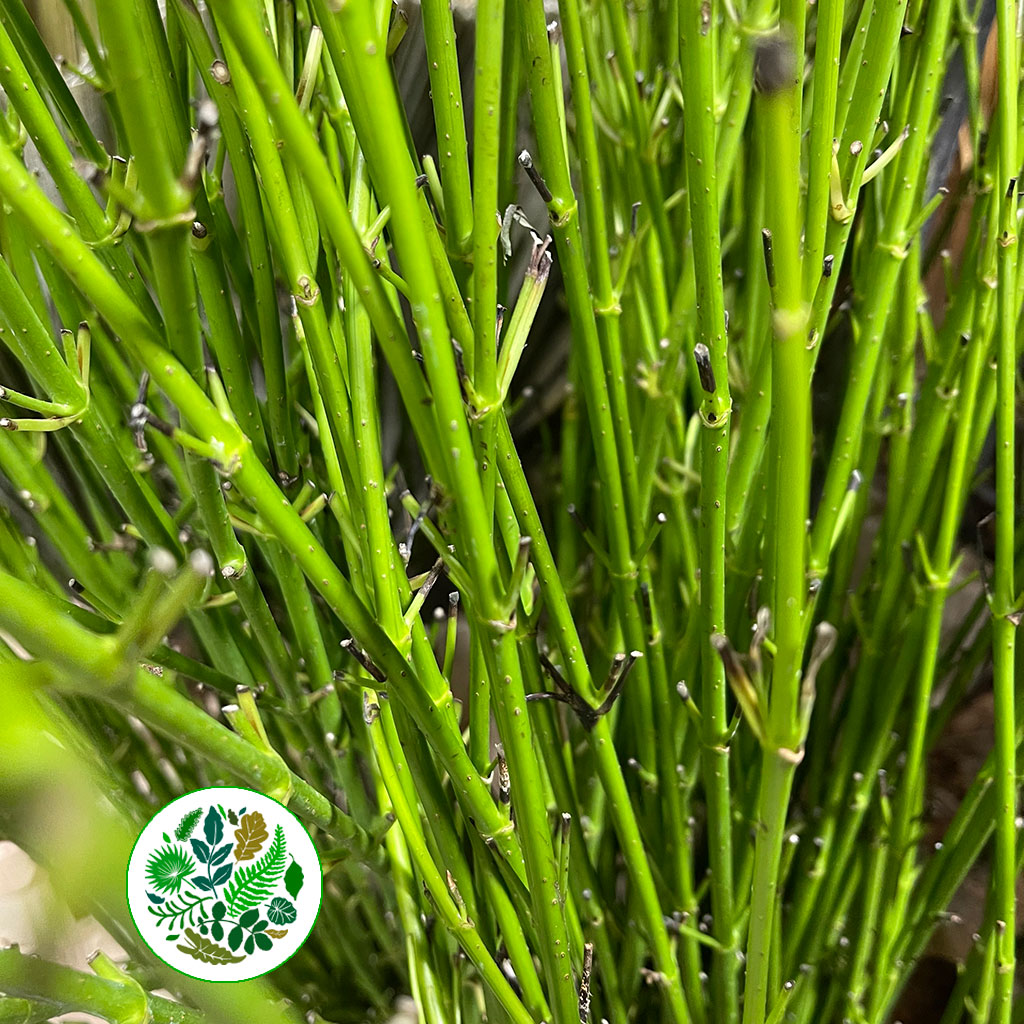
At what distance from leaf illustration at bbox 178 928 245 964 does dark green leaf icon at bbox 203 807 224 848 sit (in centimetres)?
3

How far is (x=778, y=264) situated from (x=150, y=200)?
0.15 metres

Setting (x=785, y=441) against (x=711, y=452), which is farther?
(x=711, y=452)

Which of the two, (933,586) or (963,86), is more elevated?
(963,86)

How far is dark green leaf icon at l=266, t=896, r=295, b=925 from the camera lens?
0.29m

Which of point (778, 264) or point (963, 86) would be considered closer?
point (778, 264)

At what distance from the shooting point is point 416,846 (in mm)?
339

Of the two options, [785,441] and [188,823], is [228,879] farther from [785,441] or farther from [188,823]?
[785,441]

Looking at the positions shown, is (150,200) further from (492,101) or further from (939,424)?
(939,424)

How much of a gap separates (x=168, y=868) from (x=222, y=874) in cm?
2

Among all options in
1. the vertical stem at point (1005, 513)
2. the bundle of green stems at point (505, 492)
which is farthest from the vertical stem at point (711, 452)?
the vertical stem at point (1005, 513)

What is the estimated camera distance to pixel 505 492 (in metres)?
0.32

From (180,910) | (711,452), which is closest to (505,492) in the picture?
(711,452)

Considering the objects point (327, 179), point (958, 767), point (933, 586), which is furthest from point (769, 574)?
point (958, 767)

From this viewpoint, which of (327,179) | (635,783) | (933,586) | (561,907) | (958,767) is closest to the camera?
(327,179)
